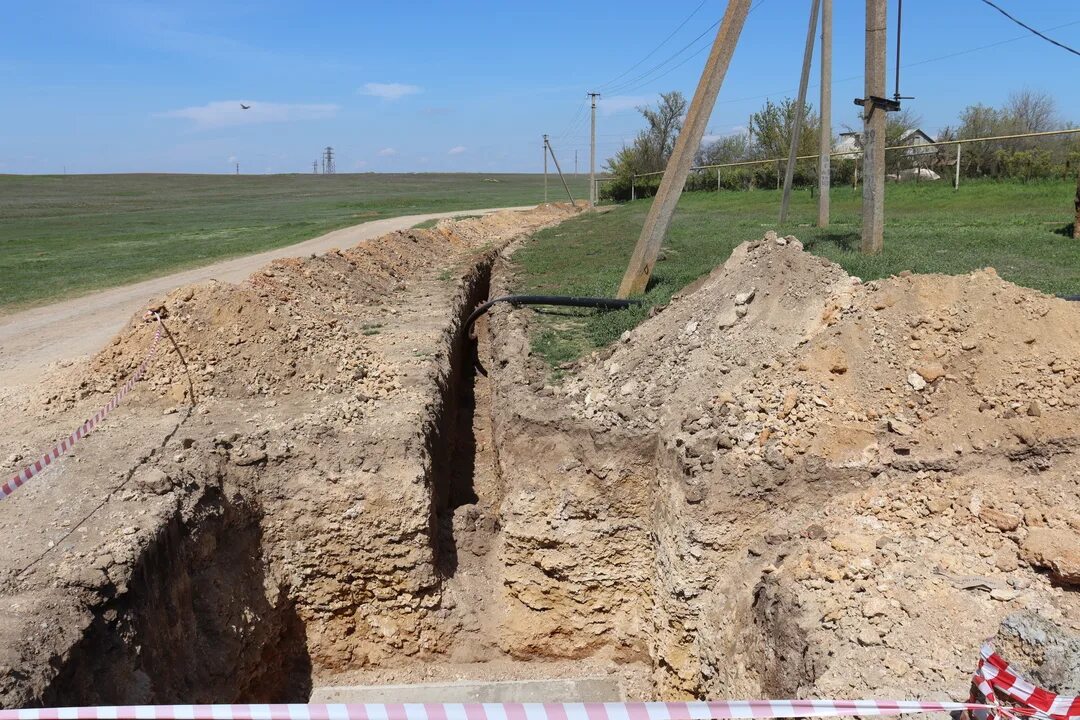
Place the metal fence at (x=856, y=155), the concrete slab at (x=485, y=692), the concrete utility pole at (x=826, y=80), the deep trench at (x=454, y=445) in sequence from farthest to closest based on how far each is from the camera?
the metal fence at (x=856, y=155), the concrete utility pole at (x=826, y=80), the deep trench at (x=454, y=445), the concrete slab at (x=485, y=692)

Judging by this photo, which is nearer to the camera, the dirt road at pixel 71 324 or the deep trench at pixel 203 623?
the deep trench at pixel 203 623

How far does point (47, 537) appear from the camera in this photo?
537cm

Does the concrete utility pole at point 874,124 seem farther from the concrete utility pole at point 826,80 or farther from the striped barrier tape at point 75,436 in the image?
the striped barrier tape at point 75,436

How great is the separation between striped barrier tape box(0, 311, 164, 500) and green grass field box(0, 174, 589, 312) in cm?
850

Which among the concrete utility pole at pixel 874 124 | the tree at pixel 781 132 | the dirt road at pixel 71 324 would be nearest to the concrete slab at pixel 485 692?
the dirt road at pixel 71 324

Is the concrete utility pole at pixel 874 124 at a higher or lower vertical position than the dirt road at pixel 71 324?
higher

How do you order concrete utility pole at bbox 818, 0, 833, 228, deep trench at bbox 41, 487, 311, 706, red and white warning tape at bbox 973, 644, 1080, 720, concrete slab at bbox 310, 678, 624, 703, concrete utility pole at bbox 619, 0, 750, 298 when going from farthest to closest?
concrete utility pole at bbox 818, 0, 833, 228, concrete utility pole at bbox 619, 0, 750, 298, concrete slab at bbox 310, 678, 624, 703, deep trench at bbox 41, 487, 311, 706, red and white warning tape at bbox 973, 644, 1080, 720

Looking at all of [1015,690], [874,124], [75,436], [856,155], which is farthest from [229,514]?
[856,155]

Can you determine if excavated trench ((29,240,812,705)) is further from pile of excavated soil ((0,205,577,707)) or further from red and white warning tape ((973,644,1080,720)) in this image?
red and white warning tape ((973,644,1080,720))

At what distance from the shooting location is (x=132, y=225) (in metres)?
36.5

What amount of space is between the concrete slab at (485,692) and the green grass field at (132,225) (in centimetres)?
1176

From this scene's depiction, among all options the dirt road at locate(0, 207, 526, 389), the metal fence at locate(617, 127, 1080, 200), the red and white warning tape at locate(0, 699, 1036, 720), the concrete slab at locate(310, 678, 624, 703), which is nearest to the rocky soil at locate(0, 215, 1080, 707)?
the concrete slab at locate(310, 678, 624, 703)

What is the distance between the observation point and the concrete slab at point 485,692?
22.9 feet

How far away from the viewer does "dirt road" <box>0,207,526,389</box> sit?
34.7 ft
